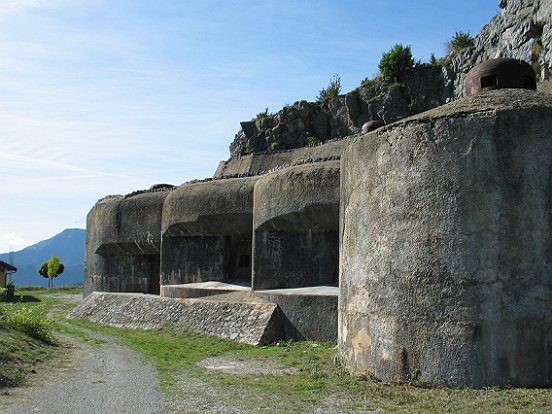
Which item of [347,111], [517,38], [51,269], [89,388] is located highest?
[517,38]

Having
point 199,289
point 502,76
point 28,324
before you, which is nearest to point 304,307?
point 199,289

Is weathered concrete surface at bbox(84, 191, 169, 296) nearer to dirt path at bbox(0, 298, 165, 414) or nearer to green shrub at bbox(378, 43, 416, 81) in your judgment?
dirt path at bbox(0, 298, 165, 414)

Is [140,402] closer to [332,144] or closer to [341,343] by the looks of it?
[341,343]

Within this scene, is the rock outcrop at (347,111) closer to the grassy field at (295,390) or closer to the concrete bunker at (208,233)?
the concrete bunker at (208,233)

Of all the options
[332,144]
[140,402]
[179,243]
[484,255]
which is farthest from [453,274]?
[332,144]

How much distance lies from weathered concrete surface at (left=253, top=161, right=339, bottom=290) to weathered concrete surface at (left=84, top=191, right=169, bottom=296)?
550 cm

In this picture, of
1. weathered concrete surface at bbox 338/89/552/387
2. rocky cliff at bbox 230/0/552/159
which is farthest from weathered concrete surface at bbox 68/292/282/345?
rocky cliff at bbox 230/0/552/159

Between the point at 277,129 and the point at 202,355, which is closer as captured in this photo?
the point at 202,355

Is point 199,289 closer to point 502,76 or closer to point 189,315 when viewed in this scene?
point 189,315

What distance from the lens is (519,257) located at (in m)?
7.55

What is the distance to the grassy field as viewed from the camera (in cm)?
698

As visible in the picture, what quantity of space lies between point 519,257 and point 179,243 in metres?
11.7

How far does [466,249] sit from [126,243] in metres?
14.3

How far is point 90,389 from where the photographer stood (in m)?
8.45
